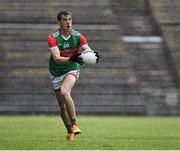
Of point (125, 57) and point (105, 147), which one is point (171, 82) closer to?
point (125, 57)

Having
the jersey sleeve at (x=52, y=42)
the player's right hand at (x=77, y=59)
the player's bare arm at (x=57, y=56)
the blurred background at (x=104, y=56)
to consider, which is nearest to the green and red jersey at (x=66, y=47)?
the jersey sleeve at (x=52, y=42)

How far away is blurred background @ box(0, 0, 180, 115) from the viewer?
21734 millimetres

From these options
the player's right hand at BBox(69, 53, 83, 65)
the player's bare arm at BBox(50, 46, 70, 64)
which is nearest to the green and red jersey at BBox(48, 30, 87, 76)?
the player's bare arm at BBox(50, 46, 70, 64)

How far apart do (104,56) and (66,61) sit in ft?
44.1

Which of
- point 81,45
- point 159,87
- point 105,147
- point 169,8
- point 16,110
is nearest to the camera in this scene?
point 105,147

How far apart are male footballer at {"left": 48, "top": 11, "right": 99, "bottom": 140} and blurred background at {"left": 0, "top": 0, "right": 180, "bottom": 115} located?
1113 cm

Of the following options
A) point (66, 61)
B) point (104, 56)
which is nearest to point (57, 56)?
point (66, 61)

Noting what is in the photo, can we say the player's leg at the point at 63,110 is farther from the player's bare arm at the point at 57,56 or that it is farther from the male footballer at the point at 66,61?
the player's bare arm at the point at 57,56

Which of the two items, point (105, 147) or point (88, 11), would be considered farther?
point (88, 11)

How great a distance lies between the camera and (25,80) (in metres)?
22.4

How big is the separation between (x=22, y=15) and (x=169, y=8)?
4.54 m

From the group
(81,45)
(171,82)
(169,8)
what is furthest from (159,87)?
(81,45)

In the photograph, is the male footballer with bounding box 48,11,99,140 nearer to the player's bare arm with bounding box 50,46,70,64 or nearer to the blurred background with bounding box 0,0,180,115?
the player's bare arm with bounding box 50,46,70,64

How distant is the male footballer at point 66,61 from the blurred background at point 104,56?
11130 mm
